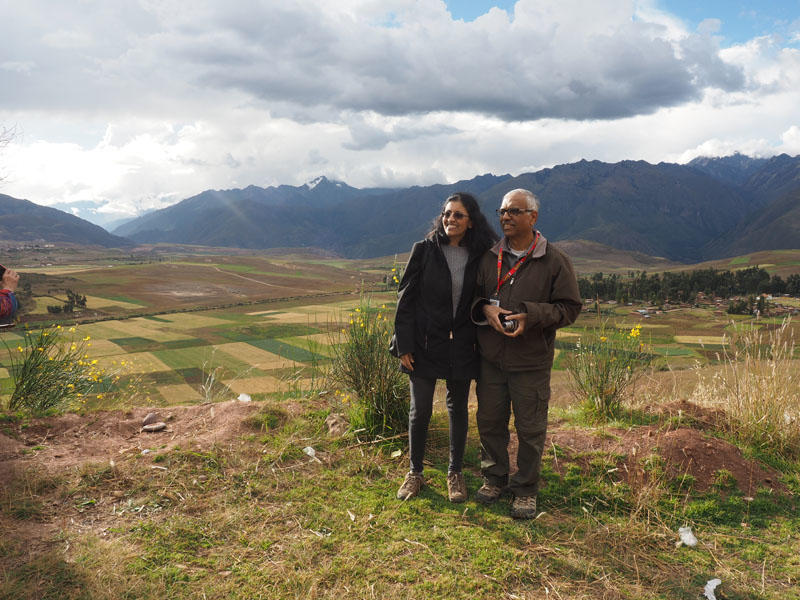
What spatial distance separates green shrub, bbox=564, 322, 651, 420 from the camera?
5.50 meters

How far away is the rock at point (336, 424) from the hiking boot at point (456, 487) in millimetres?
1389

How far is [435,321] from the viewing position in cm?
357

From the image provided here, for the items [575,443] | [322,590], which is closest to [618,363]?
[575,443]

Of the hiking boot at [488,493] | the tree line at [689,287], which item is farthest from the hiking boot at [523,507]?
the tree line at [689,287]

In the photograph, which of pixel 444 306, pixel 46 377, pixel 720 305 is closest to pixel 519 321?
pixel 444 306

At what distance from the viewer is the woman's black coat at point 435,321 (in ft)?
11.7

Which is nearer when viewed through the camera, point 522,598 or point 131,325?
point 522,598

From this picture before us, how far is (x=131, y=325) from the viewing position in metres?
45.8

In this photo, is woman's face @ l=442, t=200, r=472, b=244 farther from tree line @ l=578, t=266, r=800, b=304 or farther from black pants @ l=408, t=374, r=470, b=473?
tree line @ l=578, t=266, r=800, b=304

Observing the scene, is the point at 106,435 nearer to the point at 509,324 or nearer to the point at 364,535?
the point at 364,535

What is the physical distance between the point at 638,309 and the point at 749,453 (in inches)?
2103

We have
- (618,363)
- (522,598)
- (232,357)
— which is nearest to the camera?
(522,598)

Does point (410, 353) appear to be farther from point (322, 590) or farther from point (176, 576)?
point (176, 576)

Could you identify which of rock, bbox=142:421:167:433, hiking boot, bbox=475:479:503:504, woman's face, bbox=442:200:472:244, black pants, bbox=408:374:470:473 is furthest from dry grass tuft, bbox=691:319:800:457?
rock, bbox=142:421:167:433
